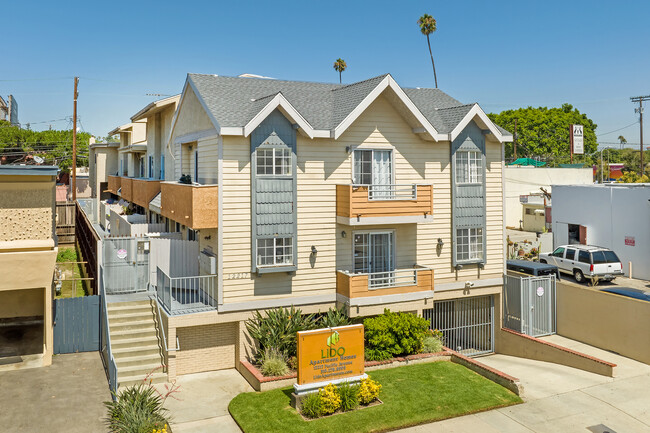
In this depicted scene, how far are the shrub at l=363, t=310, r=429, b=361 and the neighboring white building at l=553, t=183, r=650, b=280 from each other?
17238 millimetres

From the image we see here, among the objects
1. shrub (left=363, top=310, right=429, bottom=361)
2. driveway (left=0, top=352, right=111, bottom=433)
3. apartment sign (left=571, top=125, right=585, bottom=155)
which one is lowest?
driveway (left=0, top=352, right=111, bottom=433)

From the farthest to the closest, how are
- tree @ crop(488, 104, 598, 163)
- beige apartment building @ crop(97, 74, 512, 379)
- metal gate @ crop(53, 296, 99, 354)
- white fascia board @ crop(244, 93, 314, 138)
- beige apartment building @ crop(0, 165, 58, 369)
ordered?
1. tree @ crop(488, 104, 598, 163)
2. metal gate @ crop(53, 296, 99, 354)
3. beige apartment building @ crop(97, 74, 512, 379)
4. white fascia board @ crop(244, 93, 314, 138)
5. beige apartment building @ crop(0, 165, 58, 369)

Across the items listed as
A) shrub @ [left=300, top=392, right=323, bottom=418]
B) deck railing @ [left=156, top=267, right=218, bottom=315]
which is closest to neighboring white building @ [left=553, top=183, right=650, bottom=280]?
shrub @ [left=300, top=392, right=323, bottom=418]

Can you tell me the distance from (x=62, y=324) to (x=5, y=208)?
461 cm

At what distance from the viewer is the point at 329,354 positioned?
16016 millimetres

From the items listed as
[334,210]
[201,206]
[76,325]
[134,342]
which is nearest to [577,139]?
[334,210]

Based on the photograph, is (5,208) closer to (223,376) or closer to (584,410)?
(223,376)

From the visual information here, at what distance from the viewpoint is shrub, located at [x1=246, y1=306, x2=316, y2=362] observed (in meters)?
18.7

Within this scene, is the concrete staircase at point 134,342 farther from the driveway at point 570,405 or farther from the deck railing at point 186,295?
the driveway at point 570,405

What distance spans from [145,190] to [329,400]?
17.8 metres

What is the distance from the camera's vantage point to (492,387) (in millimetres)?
17312

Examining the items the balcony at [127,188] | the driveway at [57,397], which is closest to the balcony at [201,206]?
the driveway at [57,397]

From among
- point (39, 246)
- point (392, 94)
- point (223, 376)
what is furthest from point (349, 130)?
point (39, 246)

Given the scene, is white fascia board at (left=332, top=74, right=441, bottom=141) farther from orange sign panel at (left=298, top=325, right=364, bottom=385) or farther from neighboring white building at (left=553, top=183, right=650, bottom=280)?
neighboring white building at (left=553, top=183, right=650, bottom=280)
